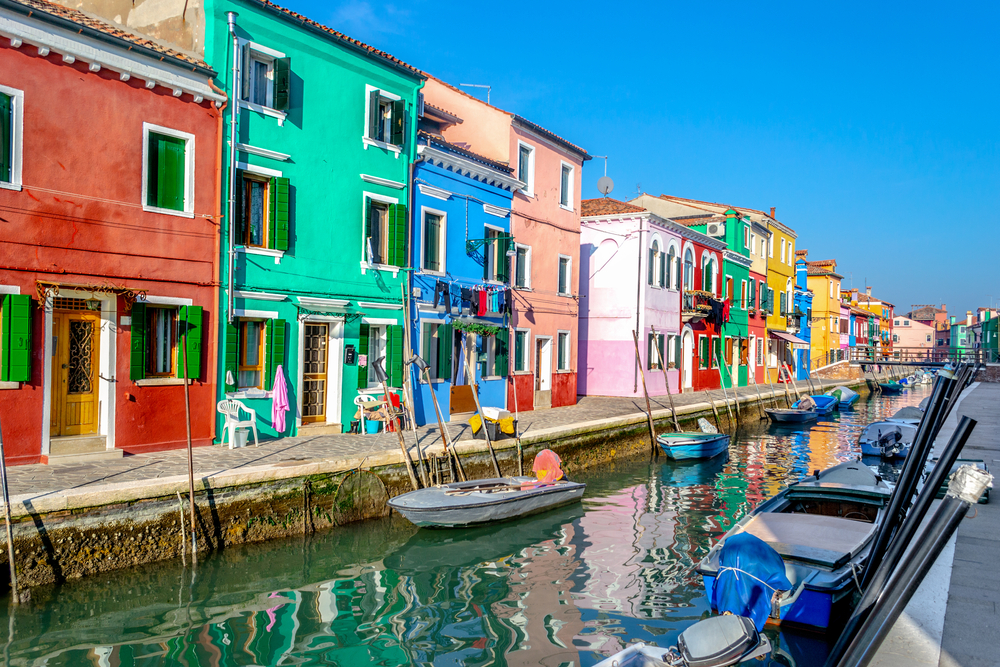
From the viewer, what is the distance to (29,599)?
825 centimetres

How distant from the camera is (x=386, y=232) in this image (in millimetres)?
17391

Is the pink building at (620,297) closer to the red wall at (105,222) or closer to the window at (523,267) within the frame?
the window at (523,267)

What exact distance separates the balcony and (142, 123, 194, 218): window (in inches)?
942

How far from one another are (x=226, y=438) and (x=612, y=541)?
7.64m

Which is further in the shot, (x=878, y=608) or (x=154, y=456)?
(x=154, y=456)

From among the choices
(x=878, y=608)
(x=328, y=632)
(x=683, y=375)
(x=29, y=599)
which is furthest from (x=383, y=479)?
(x=683, y=375)

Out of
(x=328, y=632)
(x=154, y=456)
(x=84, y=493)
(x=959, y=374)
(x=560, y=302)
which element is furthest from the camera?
(x=560, y=302)

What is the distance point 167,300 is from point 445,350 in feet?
25.1

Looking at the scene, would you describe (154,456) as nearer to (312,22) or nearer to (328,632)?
(328,632)

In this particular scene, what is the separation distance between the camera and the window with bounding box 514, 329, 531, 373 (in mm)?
22359

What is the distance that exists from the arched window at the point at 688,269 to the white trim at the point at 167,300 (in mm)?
24561

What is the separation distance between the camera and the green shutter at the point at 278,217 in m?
14.7

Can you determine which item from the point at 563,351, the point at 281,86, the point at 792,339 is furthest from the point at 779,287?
the point at 281,86

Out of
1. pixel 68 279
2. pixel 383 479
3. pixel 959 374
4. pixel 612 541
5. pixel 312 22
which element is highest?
pixel 312 22
